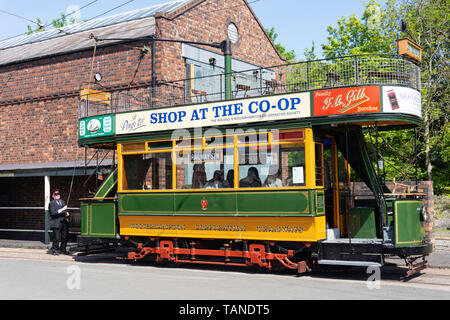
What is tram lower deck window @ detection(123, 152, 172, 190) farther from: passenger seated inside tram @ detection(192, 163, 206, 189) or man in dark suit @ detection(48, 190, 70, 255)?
man in dark suit @ detection(48, 190, 70, 255)

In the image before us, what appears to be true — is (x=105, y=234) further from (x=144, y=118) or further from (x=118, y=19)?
(x=118, y=19)

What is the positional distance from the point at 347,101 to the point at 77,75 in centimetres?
1193

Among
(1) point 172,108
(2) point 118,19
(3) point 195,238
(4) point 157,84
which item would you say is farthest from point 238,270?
(2) point 118,19

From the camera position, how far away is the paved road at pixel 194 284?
795 cm

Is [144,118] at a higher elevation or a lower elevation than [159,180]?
higher

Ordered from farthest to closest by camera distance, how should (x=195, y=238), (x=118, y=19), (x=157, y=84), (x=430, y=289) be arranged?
(x=118, y=19) < (x=157, y=84) < (x=195, y=238) < (x=430, y=289)

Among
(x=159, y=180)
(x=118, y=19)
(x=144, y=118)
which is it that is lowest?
(x=159, y=180)

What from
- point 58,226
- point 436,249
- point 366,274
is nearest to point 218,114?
point 366,274

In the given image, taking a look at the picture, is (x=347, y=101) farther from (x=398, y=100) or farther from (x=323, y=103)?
(x=398, y=100)

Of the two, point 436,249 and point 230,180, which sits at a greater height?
point 230,180

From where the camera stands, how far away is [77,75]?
19.1 m

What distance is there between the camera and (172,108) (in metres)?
11.9

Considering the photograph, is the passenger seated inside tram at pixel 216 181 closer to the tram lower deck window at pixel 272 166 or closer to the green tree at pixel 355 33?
the tram lower deck window at pixel 272 166

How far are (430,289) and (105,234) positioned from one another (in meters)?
7.24
